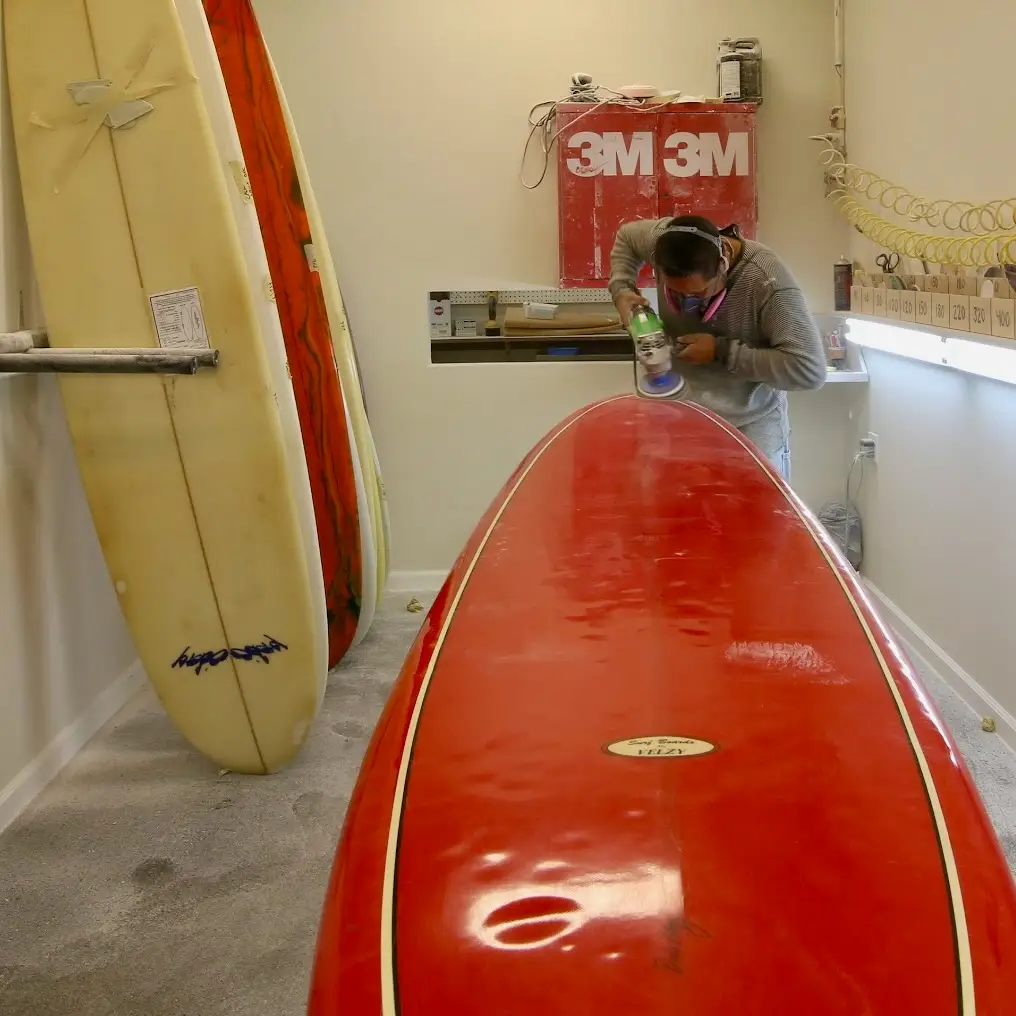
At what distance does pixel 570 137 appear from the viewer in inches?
147

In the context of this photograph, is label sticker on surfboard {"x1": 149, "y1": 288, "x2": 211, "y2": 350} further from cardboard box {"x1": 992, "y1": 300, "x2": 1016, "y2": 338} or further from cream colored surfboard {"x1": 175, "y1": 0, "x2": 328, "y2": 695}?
cardboard box {"x1": 992, "y1": 300, "x2": 1016, "y2": 338}

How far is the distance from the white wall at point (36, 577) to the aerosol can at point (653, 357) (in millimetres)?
1459

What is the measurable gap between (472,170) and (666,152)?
2.30ft

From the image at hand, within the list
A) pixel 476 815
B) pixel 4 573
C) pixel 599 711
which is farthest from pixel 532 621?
pixel 4 573

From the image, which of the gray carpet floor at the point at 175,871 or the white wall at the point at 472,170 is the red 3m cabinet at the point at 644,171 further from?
the gray carpet floor at the point at 175,871

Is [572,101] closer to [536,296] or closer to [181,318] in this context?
[536,296]

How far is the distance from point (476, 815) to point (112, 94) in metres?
2.02

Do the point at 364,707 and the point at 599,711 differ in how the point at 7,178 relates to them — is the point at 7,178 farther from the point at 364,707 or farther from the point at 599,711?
→ the point at 599,711

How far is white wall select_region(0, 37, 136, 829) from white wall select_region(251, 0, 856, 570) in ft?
4.93

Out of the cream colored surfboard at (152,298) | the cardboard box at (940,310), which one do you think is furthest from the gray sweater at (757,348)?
the cream colored surfboard at (152,298)

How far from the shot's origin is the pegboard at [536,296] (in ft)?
12.8

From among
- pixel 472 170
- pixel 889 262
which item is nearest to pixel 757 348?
pixel 889 262

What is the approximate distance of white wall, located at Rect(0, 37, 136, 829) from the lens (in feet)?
7.61

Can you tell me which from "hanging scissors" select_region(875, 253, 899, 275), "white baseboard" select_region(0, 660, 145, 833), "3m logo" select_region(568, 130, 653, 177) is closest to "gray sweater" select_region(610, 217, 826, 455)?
"hanging scissors" select_region(875, 253, 899, 275)
